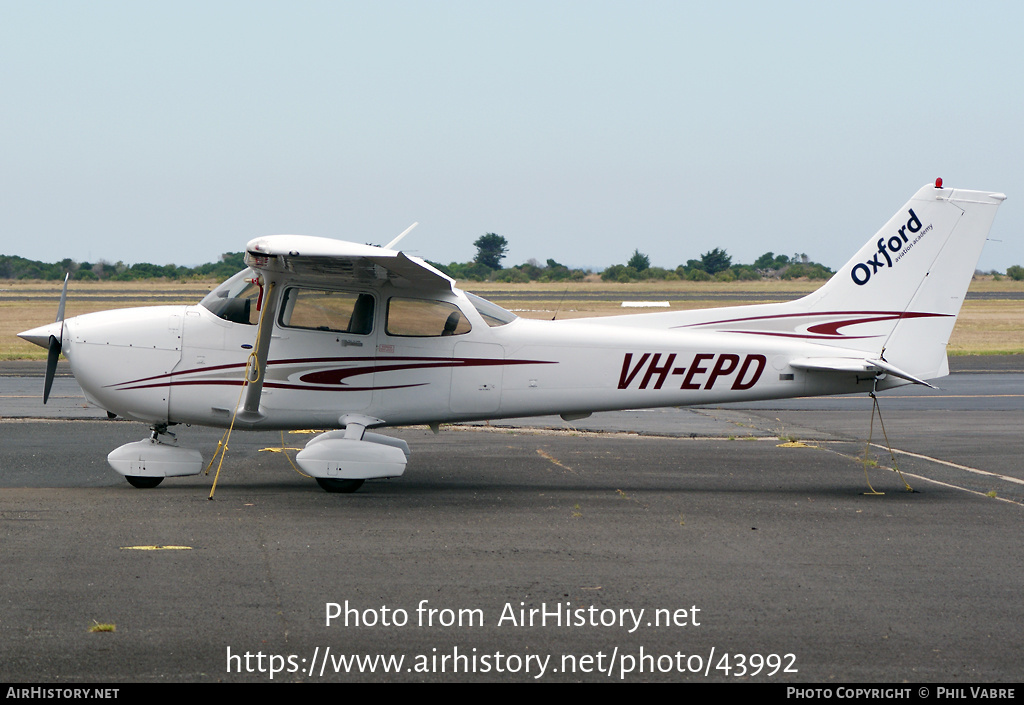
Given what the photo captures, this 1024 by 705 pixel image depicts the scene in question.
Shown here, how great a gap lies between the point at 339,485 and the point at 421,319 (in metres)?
1.83

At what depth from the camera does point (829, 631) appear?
5.43 metres

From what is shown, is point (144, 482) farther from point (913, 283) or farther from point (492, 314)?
point (913, 283)

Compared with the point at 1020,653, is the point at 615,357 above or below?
above

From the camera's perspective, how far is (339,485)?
30.8 feet

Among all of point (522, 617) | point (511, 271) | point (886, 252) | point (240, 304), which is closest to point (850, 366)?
point (886, 252)

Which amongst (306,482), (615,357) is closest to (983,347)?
(615,357)

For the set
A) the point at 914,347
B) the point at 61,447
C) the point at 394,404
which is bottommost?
the point at 61,447

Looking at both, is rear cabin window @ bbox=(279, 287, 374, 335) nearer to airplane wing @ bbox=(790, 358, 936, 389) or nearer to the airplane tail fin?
airplane wing @ bbox=(790, 358, 936, 389)

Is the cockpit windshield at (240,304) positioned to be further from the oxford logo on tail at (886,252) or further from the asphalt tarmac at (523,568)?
the oxford logo on tail at (886,252)

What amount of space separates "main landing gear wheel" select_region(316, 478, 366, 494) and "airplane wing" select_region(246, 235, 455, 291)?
194 centimetres

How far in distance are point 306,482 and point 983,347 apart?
24.5m

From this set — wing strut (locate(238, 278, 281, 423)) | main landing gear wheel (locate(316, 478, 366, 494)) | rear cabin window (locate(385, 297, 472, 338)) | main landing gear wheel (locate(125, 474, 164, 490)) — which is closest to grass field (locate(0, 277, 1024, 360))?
main landing gear wheel (locate(125, 474, 164, 490))
